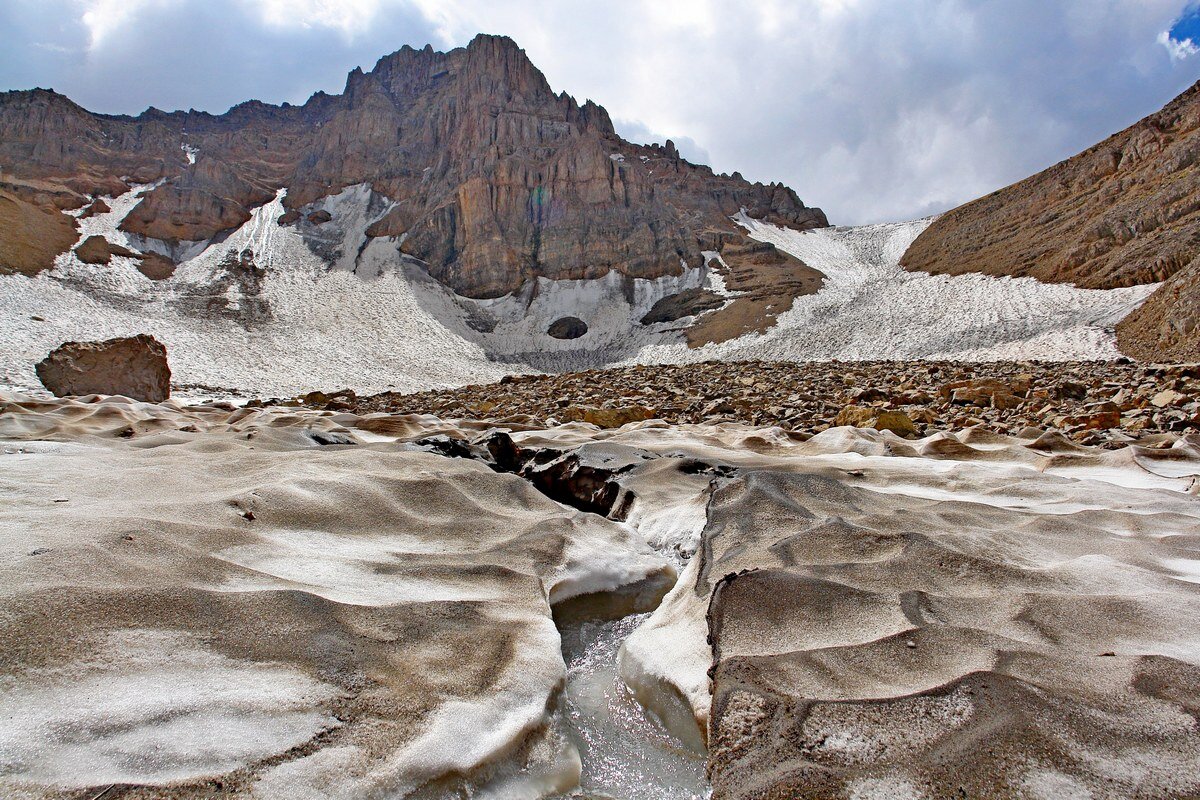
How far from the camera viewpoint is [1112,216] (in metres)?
30.9

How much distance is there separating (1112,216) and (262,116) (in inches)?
4298

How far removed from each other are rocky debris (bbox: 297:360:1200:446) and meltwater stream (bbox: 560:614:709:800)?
5.07m

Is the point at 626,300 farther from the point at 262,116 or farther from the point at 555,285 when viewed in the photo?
the point at 262,116

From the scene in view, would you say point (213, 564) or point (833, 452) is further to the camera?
point (833, 452)

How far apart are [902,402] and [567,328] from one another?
38.1 m

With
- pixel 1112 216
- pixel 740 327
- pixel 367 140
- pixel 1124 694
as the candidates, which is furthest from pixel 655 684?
pixel 367 140

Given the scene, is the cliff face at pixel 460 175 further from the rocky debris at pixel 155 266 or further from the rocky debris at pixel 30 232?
the rocky debris at pixel 155 266

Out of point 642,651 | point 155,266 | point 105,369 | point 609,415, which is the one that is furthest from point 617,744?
point 155,266

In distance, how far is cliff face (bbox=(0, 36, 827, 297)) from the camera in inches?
2051

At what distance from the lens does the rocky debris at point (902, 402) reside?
6.59 metres

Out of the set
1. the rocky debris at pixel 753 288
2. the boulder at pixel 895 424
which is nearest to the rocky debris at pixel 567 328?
the rocky debris at pixel 753 288

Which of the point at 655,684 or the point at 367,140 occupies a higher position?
the point at 367,140

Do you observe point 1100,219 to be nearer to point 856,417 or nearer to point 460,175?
point 856,417

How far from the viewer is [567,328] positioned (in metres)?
45.9
